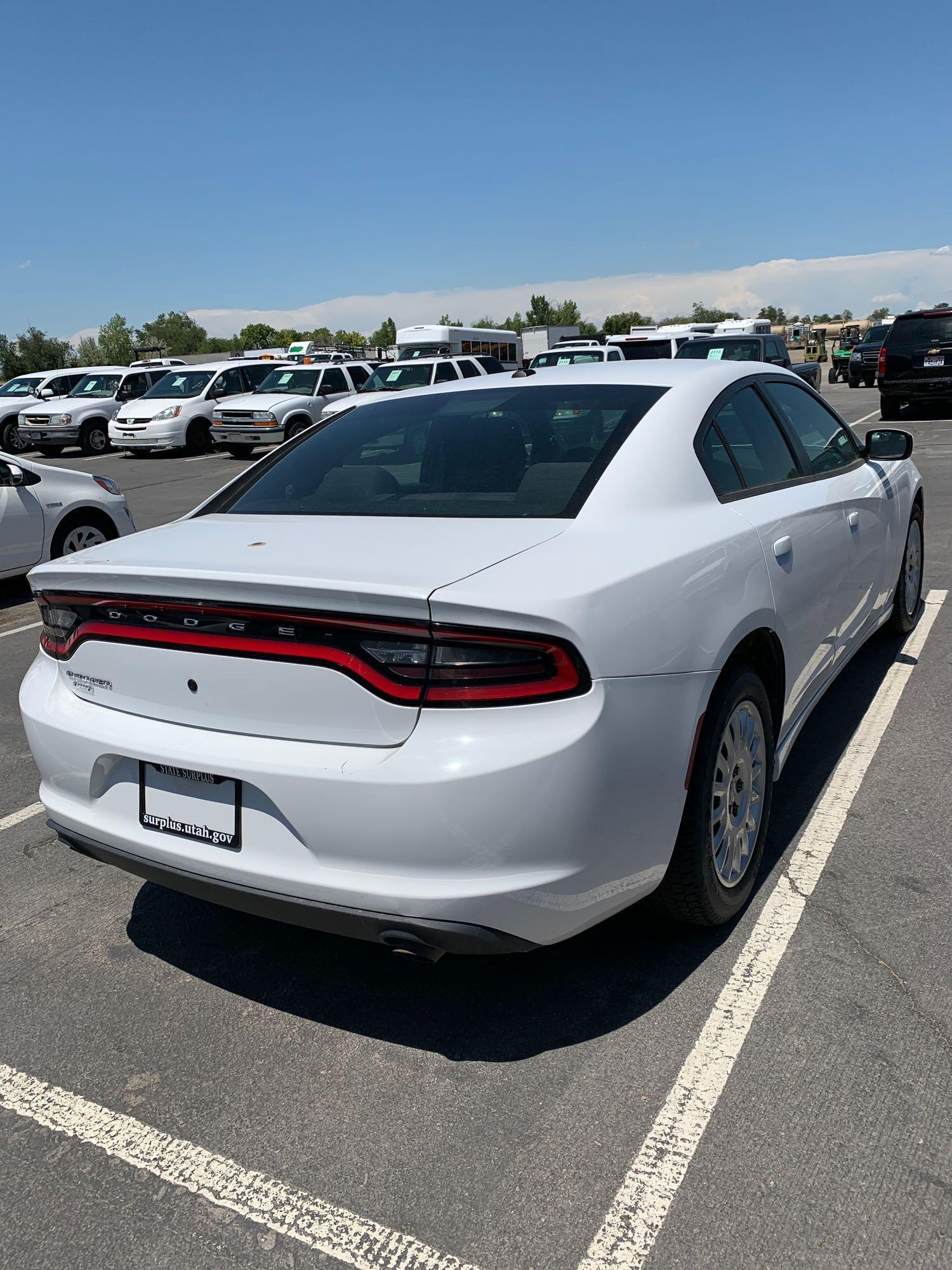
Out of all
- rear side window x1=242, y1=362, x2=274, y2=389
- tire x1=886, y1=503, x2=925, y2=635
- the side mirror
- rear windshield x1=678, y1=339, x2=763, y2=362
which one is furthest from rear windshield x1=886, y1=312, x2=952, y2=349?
the side mirror

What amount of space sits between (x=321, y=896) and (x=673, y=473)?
1562 millimetres

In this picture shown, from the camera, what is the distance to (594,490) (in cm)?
293

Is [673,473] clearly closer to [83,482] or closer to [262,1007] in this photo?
[262,1007]

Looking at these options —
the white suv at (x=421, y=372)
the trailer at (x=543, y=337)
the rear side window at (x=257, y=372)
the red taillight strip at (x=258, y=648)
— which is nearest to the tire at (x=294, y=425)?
the white suv at (x=421, y=372)

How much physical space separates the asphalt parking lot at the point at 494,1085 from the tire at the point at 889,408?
1714cm

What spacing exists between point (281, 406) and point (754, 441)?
18.3 metres

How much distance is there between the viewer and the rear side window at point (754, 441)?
3.54 m

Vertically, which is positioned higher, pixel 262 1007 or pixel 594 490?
pixel 594 490

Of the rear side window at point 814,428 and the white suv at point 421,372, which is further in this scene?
the white suv at point 421,372

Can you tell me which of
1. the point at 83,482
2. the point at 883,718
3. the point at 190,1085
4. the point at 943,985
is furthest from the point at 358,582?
the point at 83,482

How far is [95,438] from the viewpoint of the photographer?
2500 centimetres

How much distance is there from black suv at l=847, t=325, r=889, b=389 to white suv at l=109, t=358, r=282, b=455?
56.5 ft

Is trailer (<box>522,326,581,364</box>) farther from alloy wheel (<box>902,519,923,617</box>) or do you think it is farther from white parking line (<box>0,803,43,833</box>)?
white parking line (<box>0,803,43,833</box>)

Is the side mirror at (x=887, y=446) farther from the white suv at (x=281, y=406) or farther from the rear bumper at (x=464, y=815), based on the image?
the white suv at (x=281, y=406)
